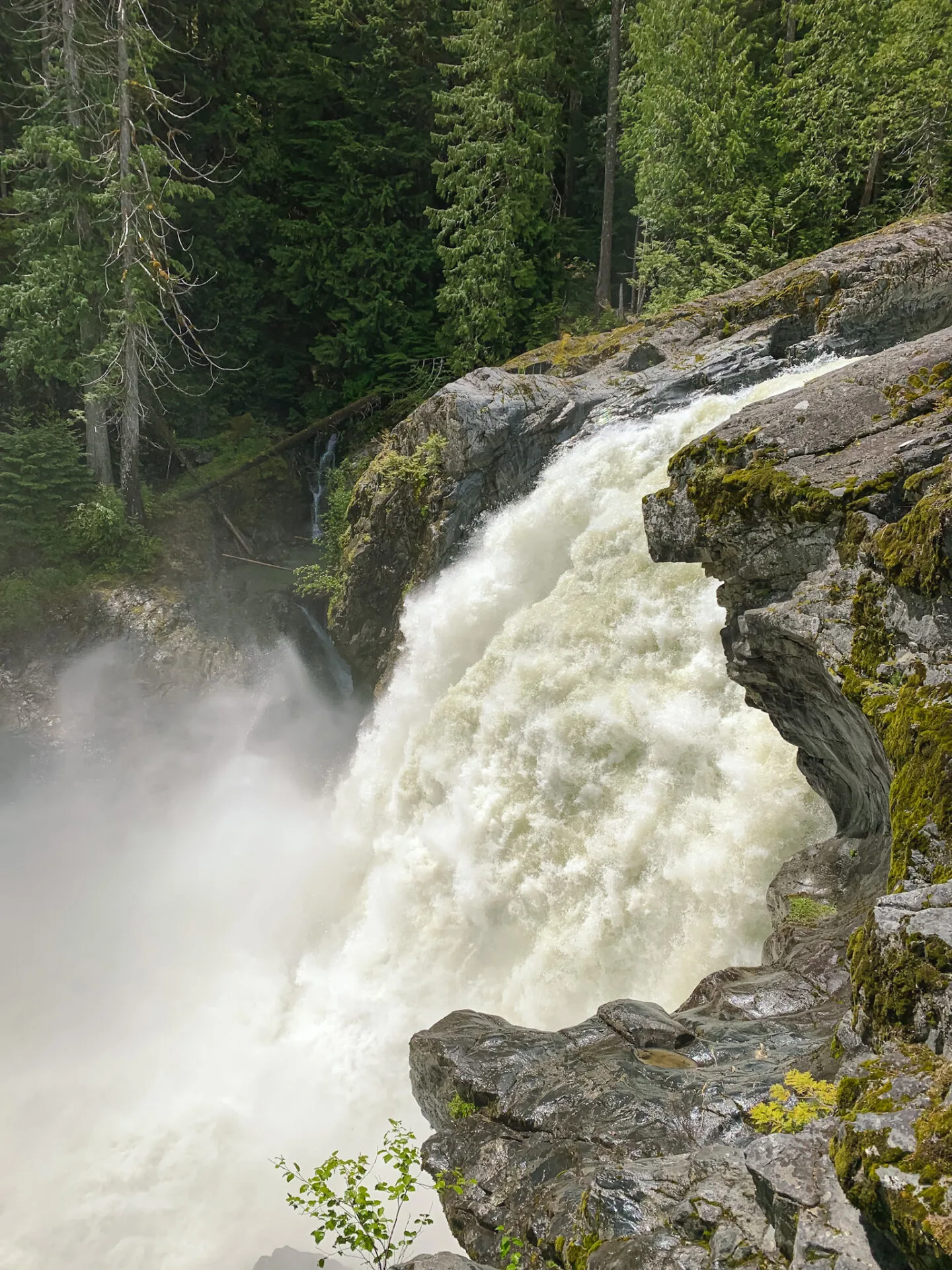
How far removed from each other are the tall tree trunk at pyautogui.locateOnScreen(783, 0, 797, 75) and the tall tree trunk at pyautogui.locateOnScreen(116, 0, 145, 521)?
1249cm

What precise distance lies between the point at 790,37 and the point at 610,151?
162 inches

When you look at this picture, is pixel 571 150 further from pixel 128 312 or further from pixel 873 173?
pixel 128 312

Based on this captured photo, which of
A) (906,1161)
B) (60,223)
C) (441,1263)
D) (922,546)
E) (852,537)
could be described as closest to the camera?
(906,1161)

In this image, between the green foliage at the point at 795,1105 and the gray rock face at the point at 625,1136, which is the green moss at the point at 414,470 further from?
the green foliage at the point at 795,1105

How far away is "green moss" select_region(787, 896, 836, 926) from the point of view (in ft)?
18.9

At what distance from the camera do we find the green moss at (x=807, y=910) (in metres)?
5.77

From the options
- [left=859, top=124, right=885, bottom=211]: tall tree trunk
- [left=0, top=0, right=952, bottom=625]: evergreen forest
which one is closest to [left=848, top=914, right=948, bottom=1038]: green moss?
[left=0, top=0, right=952, bottom=625]: evergreen forest

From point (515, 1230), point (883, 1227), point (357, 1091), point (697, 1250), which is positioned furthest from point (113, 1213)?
point (883, 1227)

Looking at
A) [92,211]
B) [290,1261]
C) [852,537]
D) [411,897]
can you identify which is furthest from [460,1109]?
[92,211]

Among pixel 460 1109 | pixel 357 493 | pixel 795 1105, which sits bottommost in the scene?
pixel 460 1109

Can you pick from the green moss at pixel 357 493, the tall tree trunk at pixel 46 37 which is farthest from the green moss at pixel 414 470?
the tall tree trunk at pixel 46 37

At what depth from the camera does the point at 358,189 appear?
1861cm

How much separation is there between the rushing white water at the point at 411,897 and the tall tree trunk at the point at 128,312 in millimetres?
7520

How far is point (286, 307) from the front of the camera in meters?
20.0
